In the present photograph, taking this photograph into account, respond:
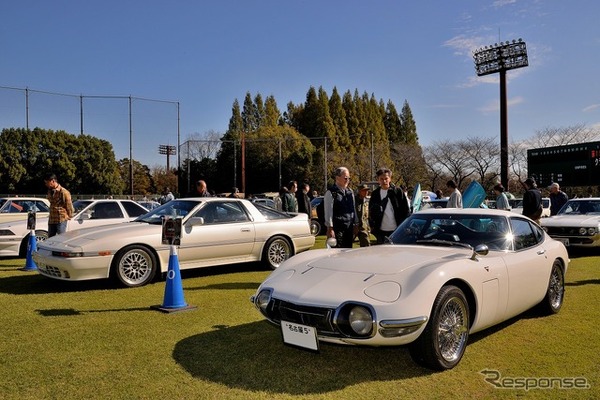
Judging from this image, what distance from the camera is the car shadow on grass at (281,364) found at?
3.49m

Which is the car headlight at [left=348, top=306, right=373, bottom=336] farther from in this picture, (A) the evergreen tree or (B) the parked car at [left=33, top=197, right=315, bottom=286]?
(A) the evergreen tree

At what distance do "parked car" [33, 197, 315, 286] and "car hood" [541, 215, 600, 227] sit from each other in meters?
5.85

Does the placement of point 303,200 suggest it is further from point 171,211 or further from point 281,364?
point 281,364

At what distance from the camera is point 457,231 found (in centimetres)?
481

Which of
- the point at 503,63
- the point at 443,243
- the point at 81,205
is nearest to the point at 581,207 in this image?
the point at 443,243

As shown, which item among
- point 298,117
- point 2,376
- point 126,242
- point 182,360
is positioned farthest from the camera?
point 298,117

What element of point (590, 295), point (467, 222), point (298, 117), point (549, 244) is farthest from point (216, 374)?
point (298, 117)

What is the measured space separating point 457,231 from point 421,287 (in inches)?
58.9

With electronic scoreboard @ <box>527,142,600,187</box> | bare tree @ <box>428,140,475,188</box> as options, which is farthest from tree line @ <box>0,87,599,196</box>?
electronic scoreboard @ <box>527,142,600,187</box>

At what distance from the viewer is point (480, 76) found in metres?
41.6

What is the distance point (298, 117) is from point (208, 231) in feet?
212

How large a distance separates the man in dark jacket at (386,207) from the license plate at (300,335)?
116 inches

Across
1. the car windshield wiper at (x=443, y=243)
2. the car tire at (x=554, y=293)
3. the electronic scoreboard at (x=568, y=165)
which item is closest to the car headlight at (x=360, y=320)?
the car windshield wiper at (x=443, y=243)

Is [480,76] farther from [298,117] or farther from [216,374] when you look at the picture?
[216,374]
